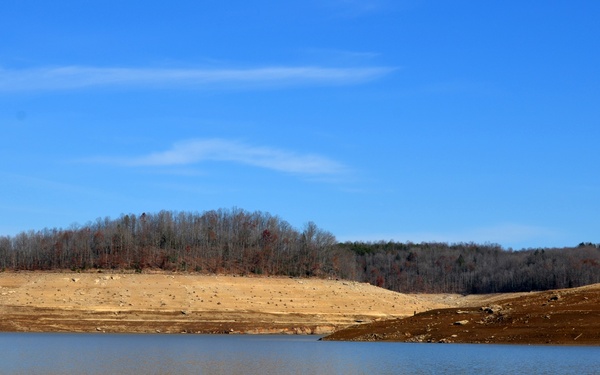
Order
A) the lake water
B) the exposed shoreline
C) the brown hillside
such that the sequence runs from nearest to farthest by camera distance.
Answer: the lake water, the exposed shoreline, the brown hillside

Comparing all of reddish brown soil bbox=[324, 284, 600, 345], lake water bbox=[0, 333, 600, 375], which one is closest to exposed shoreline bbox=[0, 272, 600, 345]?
reddish brown soil bbox=[324, 284, 600, 345]

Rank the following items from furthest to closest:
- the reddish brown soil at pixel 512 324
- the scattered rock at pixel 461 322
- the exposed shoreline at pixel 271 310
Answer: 1. the scattered rock at pixel 461 322
2. the exposed shoreline at pixel 271 310
3. the reddish brown soil at pixel 512 324

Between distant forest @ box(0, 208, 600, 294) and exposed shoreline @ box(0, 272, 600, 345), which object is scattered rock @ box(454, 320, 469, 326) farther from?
distant forest @ box(0, 208, 600, 294)

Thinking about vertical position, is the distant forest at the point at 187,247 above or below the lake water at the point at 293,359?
above

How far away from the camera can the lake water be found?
125 ft

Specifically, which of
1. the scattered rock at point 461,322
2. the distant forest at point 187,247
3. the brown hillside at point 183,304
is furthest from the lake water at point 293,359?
the distant forest at point 187,247

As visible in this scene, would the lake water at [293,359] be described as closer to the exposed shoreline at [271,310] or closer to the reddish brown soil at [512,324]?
the reddish brown soil at [512,324]

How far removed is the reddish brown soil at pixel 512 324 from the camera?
55.8 m

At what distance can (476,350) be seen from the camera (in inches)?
2041

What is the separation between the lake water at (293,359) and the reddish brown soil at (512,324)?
2.77 meters

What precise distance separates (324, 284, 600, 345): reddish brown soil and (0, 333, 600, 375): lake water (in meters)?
2.77

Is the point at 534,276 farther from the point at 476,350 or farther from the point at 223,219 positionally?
the point at 476,350

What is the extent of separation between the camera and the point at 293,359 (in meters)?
46.3

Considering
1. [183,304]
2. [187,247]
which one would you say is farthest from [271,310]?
[187,247]
